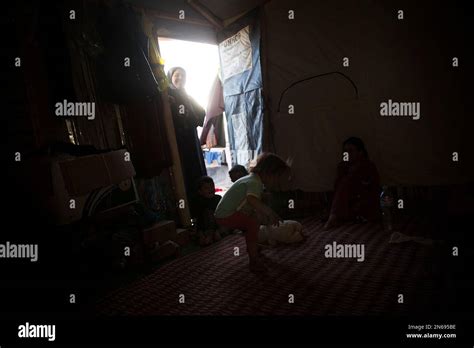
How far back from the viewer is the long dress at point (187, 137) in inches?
139

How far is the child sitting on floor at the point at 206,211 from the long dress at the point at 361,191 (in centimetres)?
119

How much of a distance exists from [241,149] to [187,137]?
97cm

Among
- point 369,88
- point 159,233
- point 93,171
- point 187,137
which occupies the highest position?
point 369,88

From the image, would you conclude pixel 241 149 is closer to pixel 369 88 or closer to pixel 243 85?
pixel 243 85

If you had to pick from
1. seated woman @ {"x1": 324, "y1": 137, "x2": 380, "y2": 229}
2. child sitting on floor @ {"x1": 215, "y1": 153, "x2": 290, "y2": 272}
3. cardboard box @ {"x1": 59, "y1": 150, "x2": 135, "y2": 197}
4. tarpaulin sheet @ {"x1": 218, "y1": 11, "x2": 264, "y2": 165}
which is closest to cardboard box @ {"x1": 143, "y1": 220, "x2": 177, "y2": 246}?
cardboard box @ {"x1": 59, "y1": 150, "x2": 135, "y2": 197}

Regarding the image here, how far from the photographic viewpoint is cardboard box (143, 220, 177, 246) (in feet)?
8.27

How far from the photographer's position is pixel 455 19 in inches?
113

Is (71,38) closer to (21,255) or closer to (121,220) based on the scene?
(121,220)

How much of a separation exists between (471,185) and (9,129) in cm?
414

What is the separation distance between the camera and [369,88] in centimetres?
329

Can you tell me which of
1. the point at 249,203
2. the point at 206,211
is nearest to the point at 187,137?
the point at 206,211

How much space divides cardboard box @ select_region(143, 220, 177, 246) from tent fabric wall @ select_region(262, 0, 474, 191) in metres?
1.75

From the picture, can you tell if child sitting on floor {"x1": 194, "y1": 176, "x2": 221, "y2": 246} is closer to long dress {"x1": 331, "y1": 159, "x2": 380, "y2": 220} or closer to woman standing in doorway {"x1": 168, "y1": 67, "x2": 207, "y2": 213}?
woman standing in doorway {"x1": 168, "y1": 67, "x2": 207, "y2": 213}

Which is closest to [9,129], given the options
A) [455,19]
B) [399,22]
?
[399,22]
